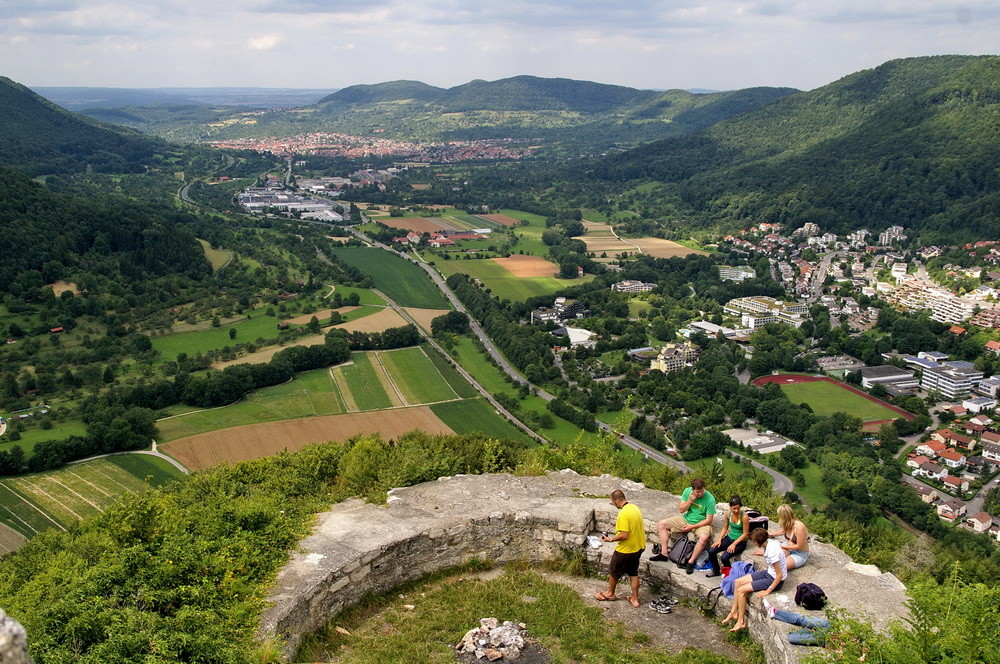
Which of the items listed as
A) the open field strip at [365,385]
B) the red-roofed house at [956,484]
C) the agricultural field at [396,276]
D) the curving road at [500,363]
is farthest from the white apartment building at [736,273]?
the red-roofed house at [956,484]

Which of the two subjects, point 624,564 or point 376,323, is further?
point 376,323

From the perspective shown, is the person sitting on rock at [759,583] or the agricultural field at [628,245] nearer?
the person sitting on rock at [759,583]

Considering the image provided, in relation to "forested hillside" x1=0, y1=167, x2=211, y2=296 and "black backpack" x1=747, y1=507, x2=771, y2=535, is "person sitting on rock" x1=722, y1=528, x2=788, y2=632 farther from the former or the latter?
"forested hillside" x1=0, y1=167, x2=211, y2=296

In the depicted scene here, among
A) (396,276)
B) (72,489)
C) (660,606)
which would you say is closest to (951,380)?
(660,606)

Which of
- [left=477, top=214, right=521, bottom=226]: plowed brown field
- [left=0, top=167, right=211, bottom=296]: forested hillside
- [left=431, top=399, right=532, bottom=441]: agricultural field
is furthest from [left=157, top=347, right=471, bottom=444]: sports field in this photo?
[left=477, top=214, right=521, bottom=226]: plowed brown field

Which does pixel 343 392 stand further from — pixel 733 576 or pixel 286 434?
pixel 733 576

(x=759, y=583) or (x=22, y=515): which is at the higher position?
(x=759, y=583)

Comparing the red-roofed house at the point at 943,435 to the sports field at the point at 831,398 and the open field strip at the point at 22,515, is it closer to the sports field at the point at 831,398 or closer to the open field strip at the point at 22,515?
the sports field at the point at 831,398
